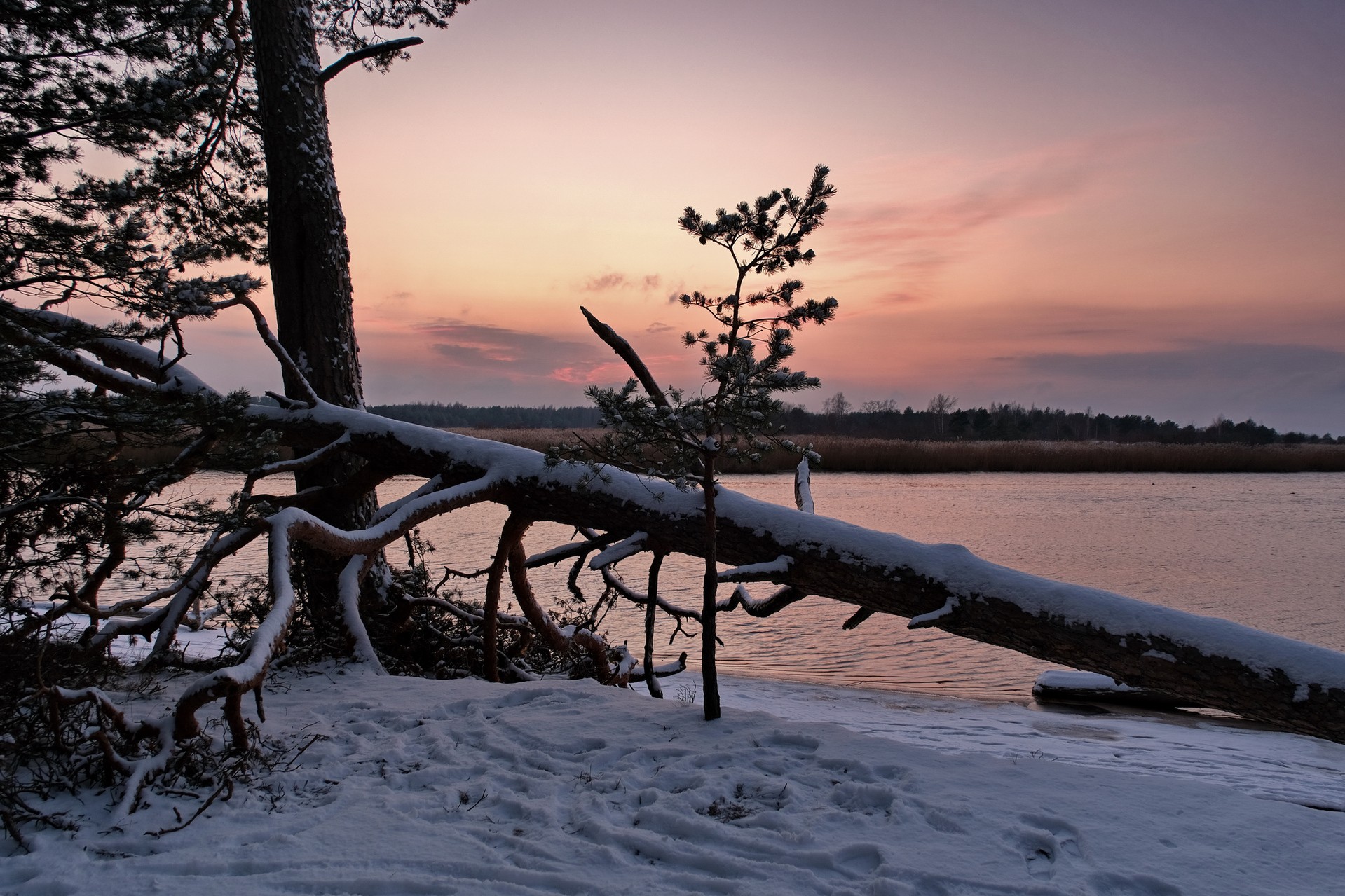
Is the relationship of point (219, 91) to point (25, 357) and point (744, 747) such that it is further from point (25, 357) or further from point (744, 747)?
point (744, 747)

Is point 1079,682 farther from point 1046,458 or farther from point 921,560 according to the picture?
point 1046,458

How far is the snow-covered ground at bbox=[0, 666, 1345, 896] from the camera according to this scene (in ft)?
9.48

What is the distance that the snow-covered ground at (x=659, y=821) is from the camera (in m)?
2.89

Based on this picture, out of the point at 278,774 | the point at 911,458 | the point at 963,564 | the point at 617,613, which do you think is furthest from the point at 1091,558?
the point at 911,458

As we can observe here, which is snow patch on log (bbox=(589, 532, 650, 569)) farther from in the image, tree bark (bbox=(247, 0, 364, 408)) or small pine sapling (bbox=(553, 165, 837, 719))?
tree bark (bbox=(247, 0, 364, 408))

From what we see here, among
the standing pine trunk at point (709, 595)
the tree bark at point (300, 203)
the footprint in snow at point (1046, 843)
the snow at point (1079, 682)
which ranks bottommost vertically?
the snow at point (1079, 682)

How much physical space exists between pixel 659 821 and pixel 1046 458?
1587 inches

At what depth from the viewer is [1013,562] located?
15.6 metres

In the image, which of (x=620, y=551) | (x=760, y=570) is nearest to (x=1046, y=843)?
(x=760, y=570)

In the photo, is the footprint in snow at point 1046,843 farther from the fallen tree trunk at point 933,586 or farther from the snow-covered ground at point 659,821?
the fallen tree trunk at point 933,586

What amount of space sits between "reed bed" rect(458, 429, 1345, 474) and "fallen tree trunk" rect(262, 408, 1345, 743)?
29576mm

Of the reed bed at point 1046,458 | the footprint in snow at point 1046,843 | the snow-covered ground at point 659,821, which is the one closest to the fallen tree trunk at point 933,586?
the snow-covered ground at point 659,821

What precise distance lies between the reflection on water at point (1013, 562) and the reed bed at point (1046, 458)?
4064mm

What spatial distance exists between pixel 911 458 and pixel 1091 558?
19.9 m
